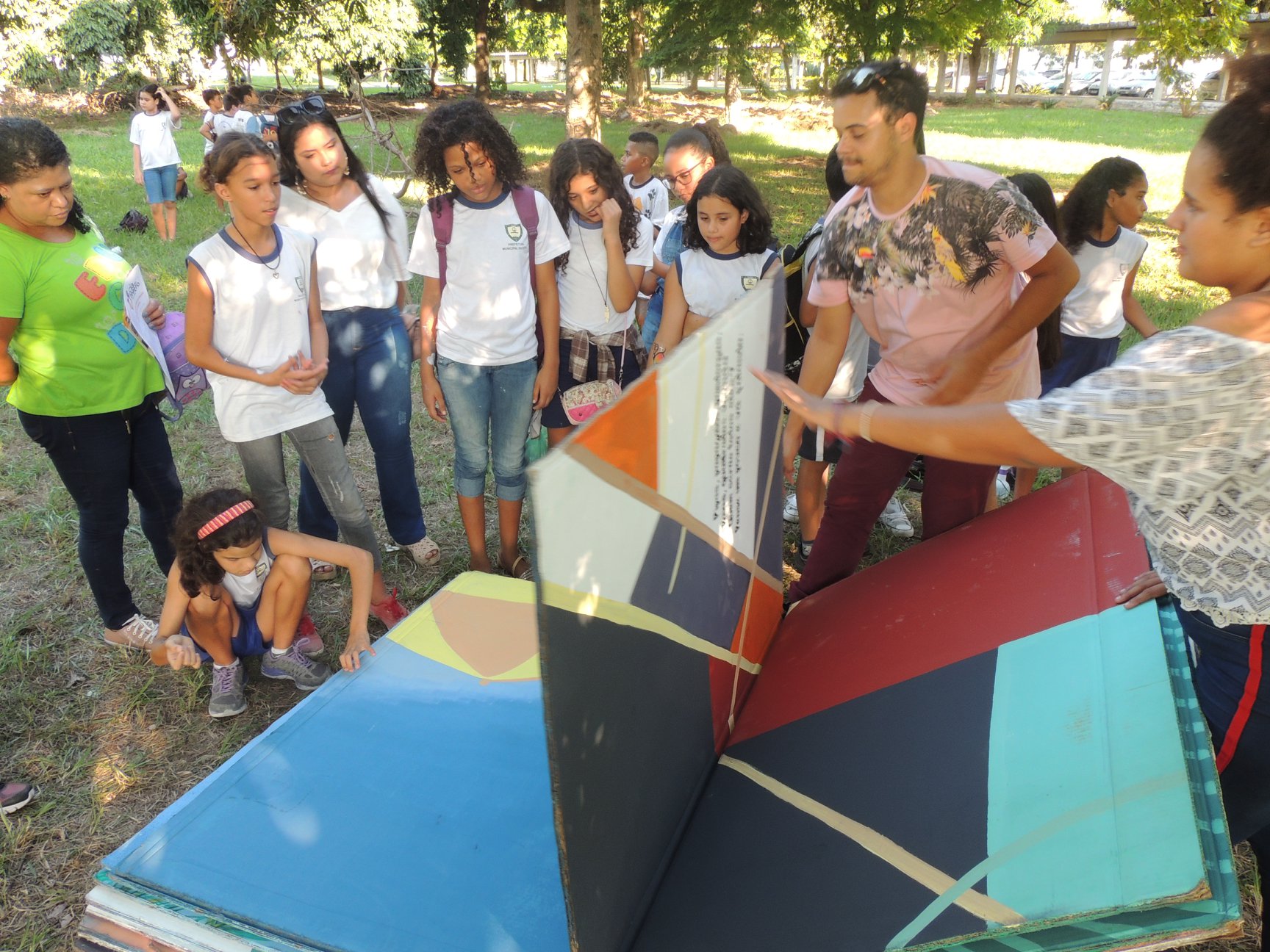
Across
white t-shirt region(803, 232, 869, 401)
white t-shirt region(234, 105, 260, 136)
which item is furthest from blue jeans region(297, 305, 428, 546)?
white t-shirt region(234, 105, 260, 136)

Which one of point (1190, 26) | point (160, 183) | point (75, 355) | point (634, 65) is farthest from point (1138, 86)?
point (75, 355)

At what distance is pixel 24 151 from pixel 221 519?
3.66 feet

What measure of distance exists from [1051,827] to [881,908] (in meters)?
0.31

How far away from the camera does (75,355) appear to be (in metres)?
2.59

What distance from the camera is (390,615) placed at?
3.21 metres

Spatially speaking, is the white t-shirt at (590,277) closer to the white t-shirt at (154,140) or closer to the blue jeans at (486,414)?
the blue jeans at (486,414)

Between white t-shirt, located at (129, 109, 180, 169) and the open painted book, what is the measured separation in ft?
26.6

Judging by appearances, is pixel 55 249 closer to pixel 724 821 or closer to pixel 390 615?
pixel 390 615

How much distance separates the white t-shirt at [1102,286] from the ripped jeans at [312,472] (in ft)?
9.79

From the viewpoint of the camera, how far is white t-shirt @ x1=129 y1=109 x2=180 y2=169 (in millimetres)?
8633

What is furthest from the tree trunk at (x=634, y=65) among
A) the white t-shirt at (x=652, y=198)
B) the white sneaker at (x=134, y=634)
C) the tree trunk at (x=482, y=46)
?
the white sneaker at (x=134, y=634)

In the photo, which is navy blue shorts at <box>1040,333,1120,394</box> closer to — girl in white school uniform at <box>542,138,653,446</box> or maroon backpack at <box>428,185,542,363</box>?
girl in white school uniform at <box>542,138,653,446</box>

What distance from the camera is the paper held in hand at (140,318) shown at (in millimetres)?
2641

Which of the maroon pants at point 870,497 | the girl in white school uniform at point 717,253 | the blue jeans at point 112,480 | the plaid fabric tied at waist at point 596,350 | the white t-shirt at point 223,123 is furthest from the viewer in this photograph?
the white t-shirt at point 223,123
